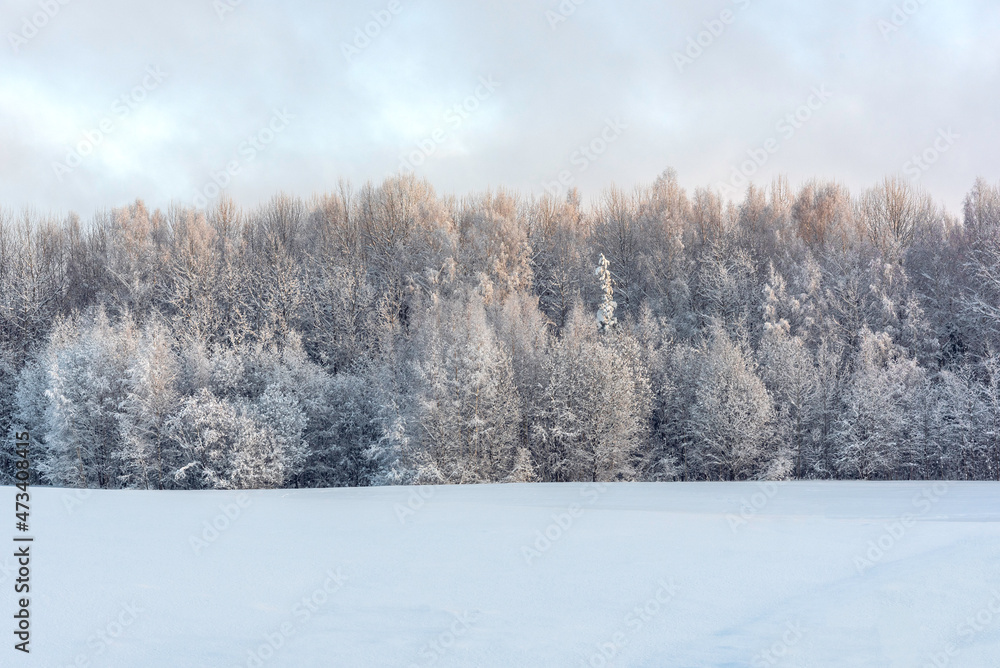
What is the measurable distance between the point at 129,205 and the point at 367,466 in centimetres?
2494

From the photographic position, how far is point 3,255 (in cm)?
3681

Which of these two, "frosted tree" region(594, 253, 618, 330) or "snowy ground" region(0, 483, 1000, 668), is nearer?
"snowy ground" region(0, 483, 1000, 668)

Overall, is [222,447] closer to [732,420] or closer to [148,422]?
[148,422]

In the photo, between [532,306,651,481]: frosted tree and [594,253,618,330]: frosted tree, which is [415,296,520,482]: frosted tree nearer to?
[532,306,651,481]: frosted tree

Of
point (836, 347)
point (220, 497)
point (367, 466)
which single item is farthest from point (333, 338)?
point (836, 347)
